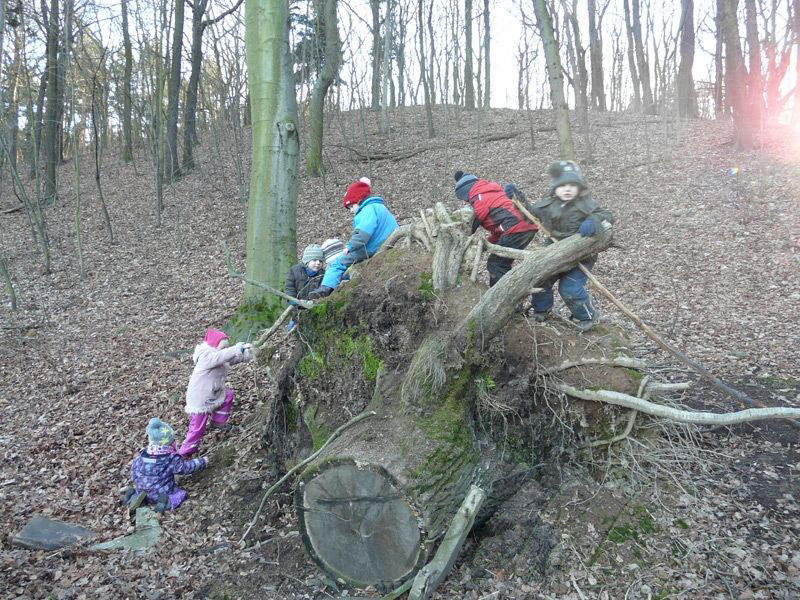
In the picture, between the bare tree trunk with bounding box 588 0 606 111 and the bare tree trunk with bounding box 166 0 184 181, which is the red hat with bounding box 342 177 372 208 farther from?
the bare tree trunk with bounding box 588 0 606 111

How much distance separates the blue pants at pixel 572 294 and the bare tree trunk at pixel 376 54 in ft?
59.7

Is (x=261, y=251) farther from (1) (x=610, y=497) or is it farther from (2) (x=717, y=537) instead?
(2) (x=717, y=537)

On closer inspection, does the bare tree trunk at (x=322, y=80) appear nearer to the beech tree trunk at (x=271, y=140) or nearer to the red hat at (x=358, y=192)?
the beech tree trunk at (x=271, y=140)

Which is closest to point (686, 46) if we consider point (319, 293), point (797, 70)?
point (797, 70)

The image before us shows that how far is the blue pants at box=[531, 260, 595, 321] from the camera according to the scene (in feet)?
14.4

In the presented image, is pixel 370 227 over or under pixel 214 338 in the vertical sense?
over

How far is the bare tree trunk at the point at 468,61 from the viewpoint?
21266mm

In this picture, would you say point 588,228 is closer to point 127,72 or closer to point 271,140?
point 271,140

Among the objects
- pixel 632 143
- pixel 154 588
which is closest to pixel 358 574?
pixel 154 588

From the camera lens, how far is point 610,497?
12.6ft

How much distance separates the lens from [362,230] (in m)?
5.29

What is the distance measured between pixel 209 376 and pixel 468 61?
2226 centimetres

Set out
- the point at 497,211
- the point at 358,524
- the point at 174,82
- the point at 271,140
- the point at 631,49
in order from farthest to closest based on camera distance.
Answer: the point at 631,49 < the point at 174,82 < the point at 271,140 < the point at 497,211 < the point at 358,524

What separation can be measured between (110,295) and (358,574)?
30.6 ft
